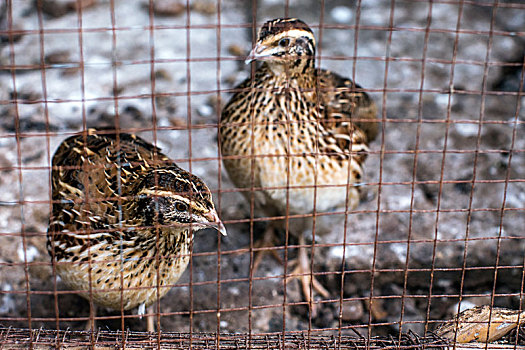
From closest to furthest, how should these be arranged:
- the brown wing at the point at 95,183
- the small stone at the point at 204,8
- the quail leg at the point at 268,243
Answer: the brown wing at the point at 95,183 < the quail leg at the point at 268,243 < the small stone at the point at 204,8

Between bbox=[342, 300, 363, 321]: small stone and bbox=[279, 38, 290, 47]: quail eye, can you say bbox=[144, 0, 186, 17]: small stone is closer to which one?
bbox=[279, 38, 290, 47]: quail eye

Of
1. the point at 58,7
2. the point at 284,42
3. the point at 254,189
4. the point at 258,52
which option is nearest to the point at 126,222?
the point at 254,189

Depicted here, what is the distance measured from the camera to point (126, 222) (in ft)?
10.9

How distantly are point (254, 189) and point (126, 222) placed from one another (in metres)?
0.83

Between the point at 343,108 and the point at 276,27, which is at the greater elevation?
the point at 276,27

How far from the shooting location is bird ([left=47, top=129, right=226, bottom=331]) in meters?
3.14

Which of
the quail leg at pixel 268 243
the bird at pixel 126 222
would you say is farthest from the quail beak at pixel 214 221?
the quail leg at pixel 268 243

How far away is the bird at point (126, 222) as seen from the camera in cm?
314

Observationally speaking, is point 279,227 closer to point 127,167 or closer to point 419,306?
point 419,306

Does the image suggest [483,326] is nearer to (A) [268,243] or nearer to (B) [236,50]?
(A) [268,243]

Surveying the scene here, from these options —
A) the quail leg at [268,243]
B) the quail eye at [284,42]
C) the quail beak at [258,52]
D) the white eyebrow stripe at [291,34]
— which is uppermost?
the white eyebrow stripe at [291,34]

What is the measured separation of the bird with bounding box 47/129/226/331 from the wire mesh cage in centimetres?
2

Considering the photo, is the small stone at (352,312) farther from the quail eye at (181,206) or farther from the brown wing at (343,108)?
the quail eye at (181,206)

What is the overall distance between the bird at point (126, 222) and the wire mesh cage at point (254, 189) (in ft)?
0.06
